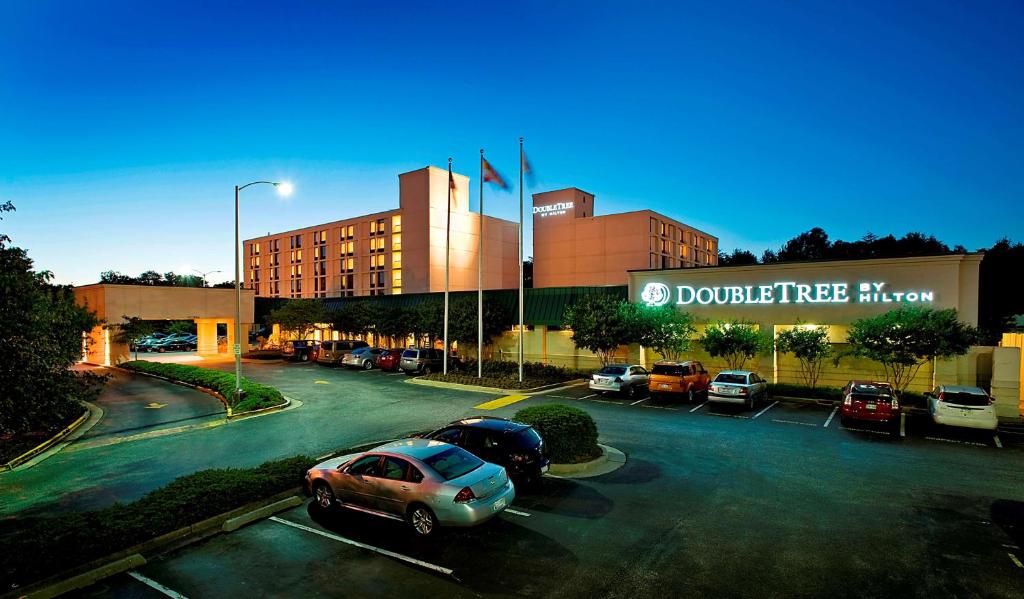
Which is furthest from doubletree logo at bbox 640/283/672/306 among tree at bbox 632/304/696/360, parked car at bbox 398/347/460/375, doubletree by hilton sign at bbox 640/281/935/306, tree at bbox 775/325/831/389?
parked car at bbox 398/347/460/375

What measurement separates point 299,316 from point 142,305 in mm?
11899

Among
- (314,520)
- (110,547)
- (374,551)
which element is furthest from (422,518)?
(110,547)

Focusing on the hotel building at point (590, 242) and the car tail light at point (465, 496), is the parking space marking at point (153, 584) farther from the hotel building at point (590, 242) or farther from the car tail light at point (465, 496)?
the hotel building at point (590, 242)

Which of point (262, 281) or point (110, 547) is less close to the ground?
point (262, 281)

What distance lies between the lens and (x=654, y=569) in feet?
28.0

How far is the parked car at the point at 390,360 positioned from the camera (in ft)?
120

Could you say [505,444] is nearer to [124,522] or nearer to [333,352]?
[124,522]

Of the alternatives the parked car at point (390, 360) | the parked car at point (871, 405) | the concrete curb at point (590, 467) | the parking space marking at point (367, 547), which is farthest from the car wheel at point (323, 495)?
the parked car at point (390, 360)

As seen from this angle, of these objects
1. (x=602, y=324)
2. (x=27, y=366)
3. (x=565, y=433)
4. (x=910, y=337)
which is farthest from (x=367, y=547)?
(x=910, y=337)

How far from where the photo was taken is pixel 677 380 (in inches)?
934

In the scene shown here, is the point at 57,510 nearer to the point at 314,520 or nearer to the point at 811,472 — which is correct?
the point at 314,520

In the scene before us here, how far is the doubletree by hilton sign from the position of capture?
2659cm

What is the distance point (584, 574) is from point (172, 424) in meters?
18.1

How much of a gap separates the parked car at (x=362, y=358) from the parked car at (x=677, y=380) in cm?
2137
